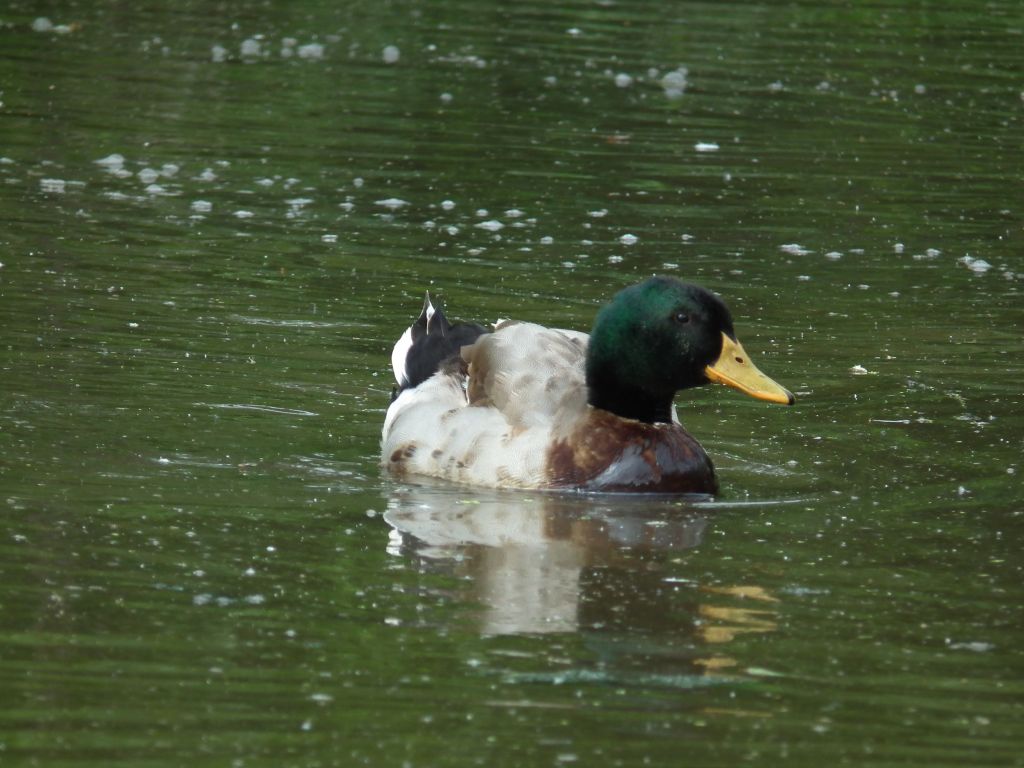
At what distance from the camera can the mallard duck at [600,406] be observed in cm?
943

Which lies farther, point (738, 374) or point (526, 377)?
point (526, 377)

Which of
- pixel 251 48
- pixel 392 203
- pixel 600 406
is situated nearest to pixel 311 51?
pixel 251 48

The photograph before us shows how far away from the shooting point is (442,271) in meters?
14.0

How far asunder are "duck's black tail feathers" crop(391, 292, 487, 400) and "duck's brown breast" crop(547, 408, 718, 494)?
1.11 m

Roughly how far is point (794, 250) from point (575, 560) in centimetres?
702

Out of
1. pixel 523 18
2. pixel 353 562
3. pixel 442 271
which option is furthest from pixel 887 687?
pixel 523 18

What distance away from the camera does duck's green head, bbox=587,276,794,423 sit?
31.2 feet

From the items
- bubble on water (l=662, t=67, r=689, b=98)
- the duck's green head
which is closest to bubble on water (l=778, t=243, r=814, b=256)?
the duck's green head

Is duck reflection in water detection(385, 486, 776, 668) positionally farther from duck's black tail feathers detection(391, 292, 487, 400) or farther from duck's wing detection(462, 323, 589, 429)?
duck's black tail feathers detection(391, 292, 487, 400)

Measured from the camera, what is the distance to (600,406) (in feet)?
31.6

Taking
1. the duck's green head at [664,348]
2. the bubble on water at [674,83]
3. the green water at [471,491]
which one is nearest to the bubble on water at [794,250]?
the green water at [471,491]

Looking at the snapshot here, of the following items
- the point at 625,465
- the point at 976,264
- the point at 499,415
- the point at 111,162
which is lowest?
the point at 625,465

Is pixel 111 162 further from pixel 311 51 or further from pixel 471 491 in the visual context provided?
pixel 471 491

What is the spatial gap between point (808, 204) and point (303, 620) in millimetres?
10046
